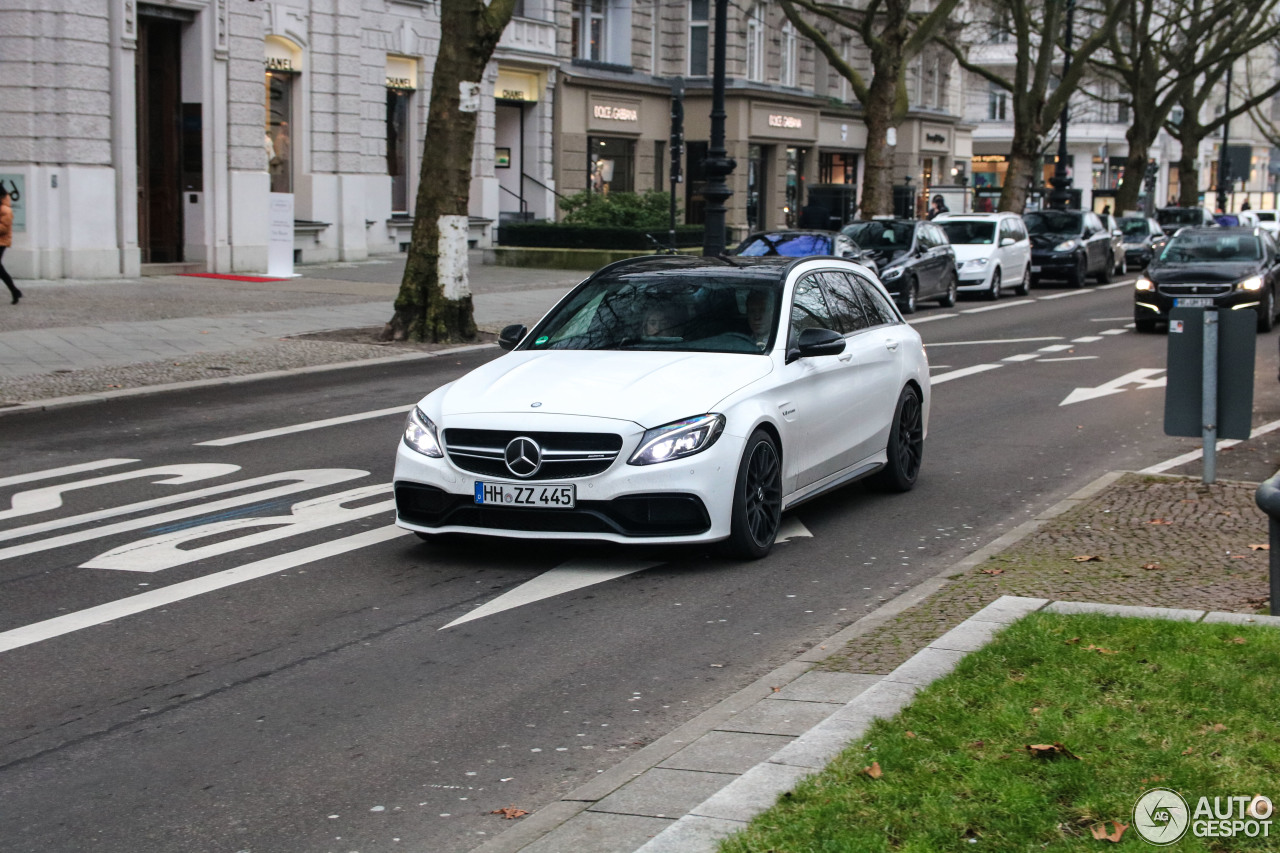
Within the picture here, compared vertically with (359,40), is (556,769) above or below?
below

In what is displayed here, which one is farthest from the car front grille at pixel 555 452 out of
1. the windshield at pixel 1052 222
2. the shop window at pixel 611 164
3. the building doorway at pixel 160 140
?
the shop window at pixel 611 164

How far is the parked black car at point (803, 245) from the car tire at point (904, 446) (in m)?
14.4

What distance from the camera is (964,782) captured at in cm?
462

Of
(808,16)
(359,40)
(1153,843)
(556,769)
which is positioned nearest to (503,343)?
(556,769)


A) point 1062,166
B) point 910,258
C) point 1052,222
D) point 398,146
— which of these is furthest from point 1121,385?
point 1062,166

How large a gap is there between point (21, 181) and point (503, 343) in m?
19.7

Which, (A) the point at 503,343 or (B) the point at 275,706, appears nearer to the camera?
(B) the point at 275,706

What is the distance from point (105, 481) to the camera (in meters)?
10.7

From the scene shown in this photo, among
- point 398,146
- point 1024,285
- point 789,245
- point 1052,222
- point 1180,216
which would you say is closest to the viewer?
point 789,245

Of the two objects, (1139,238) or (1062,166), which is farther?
(1062,166)

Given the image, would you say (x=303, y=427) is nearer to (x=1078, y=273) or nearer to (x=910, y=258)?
(x=910, y=258)

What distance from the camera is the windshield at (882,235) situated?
28.2 m

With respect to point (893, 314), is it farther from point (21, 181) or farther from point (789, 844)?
point (21, 181)

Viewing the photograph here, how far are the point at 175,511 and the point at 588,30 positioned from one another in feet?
136
